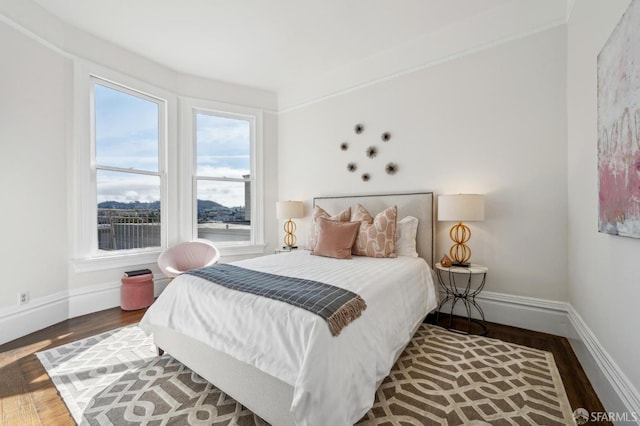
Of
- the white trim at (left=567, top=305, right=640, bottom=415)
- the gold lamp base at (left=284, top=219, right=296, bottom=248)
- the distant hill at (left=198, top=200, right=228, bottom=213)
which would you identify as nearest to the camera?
the white trim at (left=567, top=305, right=640, bottom=415)

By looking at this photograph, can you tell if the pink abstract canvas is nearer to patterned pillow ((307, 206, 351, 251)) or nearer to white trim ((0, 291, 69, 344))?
patterned pillow ((307, 206, 351, 251))

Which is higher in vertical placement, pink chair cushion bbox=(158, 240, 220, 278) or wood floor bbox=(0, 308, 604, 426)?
pink chair cushion bbox=(158, 240, 220, 278)

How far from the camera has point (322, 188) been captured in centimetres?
418

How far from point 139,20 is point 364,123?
9.11 ft

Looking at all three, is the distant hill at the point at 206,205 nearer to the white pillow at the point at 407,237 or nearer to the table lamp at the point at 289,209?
the table lamp at the point at 289,209

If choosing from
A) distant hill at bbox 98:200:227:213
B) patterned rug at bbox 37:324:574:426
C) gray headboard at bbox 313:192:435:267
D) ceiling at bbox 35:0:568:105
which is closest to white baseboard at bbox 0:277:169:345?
patterned rug at bbox 37:324:574:426

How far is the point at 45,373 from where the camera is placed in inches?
77.4

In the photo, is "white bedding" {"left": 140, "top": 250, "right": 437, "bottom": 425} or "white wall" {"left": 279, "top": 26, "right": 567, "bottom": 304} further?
"white wall" {"left": 279, "top": 26, "right": 567, "bottom": 304}

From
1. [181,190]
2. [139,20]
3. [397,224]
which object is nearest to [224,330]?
[397,224]

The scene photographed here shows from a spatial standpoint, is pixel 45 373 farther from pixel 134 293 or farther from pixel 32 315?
pixel 134 293

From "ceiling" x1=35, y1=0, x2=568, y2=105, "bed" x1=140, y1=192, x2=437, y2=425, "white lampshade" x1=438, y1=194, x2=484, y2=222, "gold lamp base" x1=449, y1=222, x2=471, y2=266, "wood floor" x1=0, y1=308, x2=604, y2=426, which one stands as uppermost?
"ceiling" x1=35, y1=0, x2=568, y2=105

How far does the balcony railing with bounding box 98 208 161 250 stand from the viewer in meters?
3.39

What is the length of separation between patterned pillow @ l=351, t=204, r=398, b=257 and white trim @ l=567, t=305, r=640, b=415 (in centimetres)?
152

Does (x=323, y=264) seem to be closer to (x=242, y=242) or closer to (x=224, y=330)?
(x=224, y=330)
